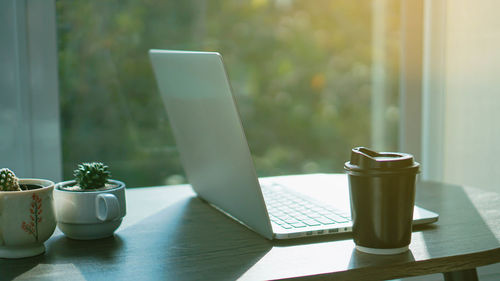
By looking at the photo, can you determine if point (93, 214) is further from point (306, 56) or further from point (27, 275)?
point (306, 56)

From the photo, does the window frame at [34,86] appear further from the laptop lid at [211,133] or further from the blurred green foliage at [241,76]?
the laptop lid at [211,133]

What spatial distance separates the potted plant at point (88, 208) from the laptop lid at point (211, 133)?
6.8 inches

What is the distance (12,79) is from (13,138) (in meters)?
0.16

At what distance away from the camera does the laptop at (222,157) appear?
782 millimetres

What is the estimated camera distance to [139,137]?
5.89 ft

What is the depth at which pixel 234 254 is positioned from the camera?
746mm

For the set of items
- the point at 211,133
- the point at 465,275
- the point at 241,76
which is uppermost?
the point at 241,76

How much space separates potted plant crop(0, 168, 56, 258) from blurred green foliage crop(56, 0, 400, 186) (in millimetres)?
855

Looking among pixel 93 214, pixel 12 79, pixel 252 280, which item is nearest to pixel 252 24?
pixel 12 79

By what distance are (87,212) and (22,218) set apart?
10 centimetres

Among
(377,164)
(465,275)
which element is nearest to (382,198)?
(377,164)

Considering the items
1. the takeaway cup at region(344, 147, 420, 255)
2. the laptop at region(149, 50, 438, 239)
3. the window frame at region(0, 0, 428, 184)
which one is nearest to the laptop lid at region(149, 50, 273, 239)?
the laptop at region(149, 50, 438, 239)

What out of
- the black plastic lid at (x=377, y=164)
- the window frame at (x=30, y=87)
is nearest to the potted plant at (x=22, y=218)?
the black plastic lid at (x=377, y=164)

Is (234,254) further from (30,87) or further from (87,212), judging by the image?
(30,87)
